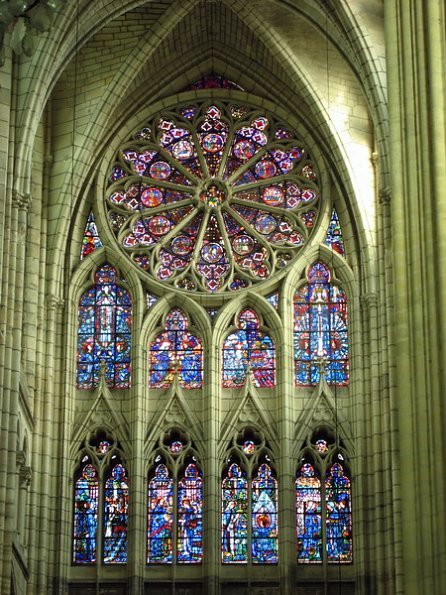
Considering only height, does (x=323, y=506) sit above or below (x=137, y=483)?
below

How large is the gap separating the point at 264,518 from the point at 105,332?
3852mm

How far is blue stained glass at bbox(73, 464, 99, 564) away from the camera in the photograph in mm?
25938

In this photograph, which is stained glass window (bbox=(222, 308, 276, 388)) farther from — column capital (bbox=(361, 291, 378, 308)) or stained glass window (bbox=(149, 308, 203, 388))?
column capital (bbox=(361, 291, 378, 308))

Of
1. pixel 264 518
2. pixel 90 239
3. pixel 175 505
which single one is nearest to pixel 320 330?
pixel 264 518

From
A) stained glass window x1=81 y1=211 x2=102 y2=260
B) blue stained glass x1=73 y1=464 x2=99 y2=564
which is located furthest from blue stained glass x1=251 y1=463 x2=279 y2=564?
stained glass window x1=81 y1=211 x2=102 y2=260

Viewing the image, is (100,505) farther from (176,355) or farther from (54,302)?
(54,302)

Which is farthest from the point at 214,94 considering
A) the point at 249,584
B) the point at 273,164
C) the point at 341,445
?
the point at 249,584

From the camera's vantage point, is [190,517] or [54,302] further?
[54,302]

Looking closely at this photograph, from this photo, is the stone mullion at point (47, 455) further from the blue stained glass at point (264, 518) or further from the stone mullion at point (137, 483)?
the blue stained glass at point (264, 518)

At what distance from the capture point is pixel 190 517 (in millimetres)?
26141

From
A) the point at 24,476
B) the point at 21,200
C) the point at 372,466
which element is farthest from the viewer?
the point at 372,466

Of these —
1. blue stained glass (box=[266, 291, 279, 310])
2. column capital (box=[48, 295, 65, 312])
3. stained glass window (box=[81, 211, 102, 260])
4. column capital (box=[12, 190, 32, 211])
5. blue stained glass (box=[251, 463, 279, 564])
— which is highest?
stained glass window (box=[81, 211, 102, 260])

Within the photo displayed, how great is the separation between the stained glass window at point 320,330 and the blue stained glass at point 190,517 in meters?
2.20

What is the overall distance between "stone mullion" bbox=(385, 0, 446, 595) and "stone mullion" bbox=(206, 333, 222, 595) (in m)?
8.02
